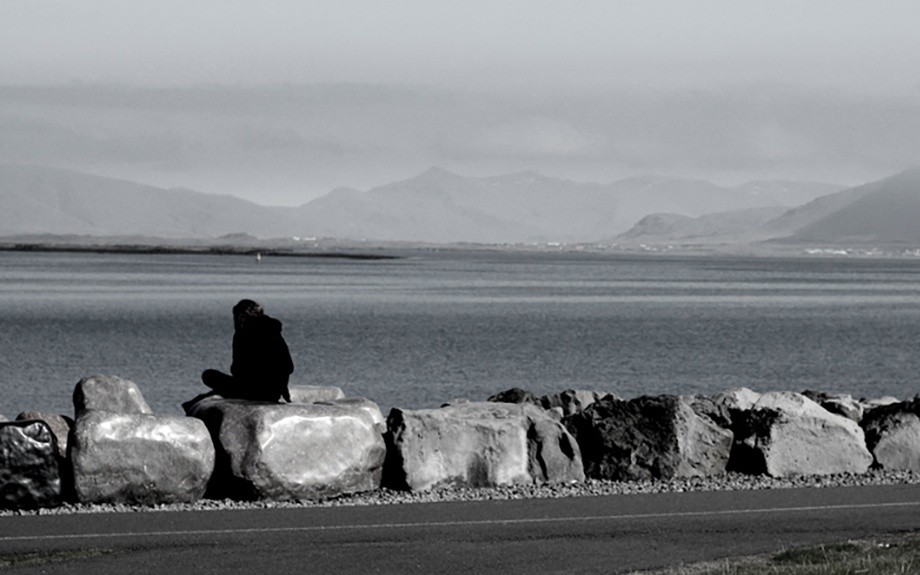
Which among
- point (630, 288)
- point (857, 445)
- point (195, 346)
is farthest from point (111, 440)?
point (630, 288)

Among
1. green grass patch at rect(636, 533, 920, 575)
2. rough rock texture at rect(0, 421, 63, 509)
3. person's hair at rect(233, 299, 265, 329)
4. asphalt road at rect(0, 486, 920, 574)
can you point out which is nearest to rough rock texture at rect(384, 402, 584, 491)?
asphalt road at rect(0, 486, 920, 574)

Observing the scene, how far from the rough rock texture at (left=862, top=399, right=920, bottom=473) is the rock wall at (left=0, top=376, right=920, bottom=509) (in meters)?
0.01

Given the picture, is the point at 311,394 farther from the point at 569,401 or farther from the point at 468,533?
the point at 468,533

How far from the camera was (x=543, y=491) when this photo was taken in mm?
13625

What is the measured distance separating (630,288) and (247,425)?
104875 mm

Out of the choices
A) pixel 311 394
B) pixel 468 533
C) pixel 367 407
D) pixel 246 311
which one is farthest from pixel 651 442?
pixel 311 394

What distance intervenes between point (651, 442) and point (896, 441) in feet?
8.10

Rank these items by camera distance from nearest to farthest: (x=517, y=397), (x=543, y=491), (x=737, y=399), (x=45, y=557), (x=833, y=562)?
1. (x=833, y=562)
2. (x=45, y=557)
3. (x=543, y=491)
4. (x=737, y=399)
5. (x=517, y=397)

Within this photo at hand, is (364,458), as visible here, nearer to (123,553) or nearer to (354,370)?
(123,553)

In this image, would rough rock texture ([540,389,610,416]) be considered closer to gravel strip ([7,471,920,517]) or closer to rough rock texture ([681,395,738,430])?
rough rock texture ([681,395,738,430])

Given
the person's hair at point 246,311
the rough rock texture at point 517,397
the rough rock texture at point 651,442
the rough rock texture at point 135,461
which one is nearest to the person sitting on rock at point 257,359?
the person's hair at point 246,311

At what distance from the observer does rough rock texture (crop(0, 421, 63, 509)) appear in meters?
12.7

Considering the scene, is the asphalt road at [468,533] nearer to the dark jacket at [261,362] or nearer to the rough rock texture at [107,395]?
the dark jacket at [261,362]

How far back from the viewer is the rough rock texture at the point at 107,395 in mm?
16109
